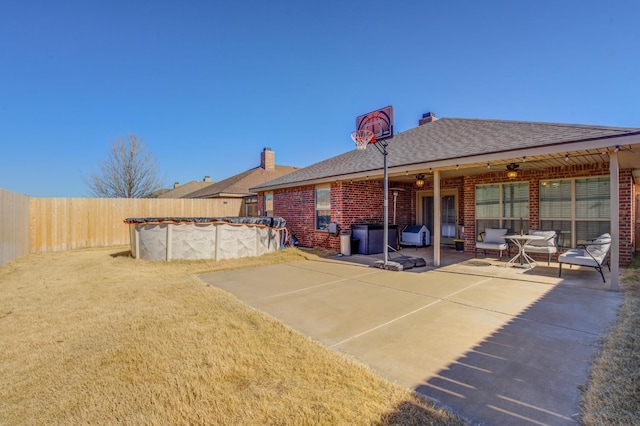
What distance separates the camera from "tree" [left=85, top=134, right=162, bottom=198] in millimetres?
21594

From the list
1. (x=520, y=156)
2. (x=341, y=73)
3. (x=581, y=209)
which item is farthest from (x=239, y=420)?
(x=341, y=73)

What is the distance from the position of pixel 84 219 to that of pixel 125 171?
31.4 feet

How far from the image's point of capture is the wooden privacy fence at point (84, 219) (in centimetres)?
1234

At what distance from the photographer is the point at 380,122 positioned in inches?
337

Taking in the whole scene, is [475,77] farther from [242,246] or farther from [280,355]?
[280,355]

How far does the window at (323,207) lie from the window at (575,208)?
6653 mm

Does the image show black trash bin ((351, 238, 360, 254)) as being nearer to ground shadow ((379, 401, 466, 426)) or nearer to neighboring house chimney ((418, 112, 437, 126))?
neighboring house chimney ((418, 112, 437, 126))

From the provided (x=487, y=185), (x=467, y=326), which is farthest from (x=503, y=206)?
(x=467, y=326)

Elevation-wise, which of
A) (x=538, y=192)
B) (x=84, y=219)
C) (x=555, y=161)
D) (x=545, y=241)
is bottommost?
(x=545, y=241)

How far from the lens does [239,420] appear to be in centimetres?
211

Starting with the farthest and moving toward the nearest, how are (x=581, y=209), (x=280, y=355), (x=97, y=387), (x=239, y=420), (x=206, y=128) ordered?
(x=206, y=128), (x=581, y=209), (x=280, y=355), (x=97, y=387), (x=239, y=420)

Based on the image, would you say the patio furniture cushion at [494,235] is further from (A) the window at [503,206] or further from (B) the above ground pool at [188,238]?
(B) the above ground pool at [188,238]

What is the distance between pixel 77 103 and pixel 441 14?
58.8 feet

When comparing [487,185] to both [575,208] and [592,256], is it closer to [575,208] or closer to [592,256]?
[575,208]
